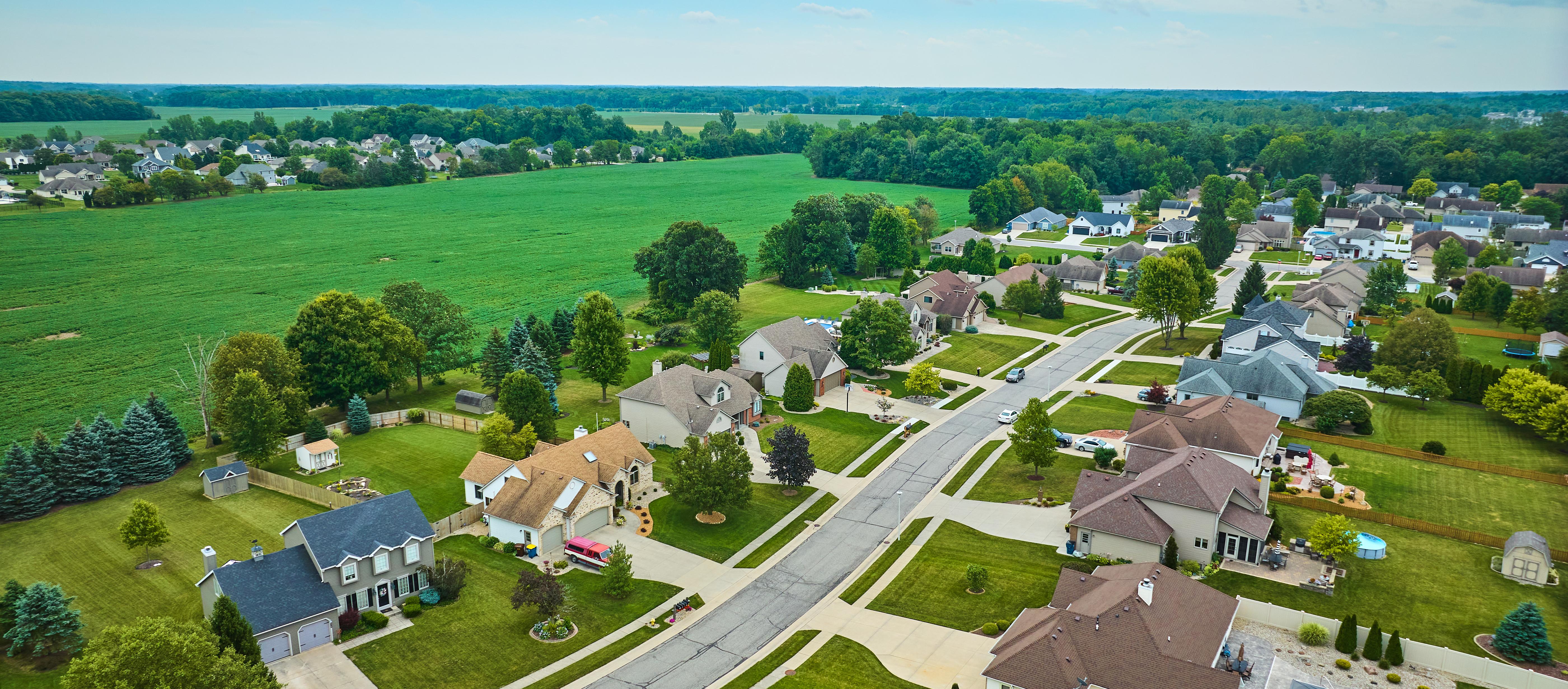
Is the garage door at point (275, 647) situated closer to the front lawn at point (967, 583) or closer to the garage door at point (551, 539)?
the garage door at point (551, 539)

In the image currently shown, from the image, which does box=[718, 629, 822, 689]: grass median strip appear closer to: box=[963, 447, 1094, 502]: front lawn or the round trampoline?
box=[963, 447, 1094, 502]: front lawn

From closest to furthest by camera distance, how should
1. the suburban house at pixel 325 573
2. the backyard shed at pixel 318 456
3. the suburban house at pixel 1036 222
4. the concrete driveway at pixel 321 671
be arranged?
the concrete driveway at pixel 321 671
the suburban house at pixel 325 573
the backyard shed at pixel 318 456
the suburban house at pixel 1036 222

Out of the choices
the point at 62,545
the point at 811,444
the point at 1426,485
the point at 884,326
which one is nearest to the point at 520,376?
the point at 811,444

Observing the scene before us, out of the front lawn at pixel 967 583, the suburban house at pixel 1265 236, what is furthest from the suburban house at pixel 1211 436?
the suburban house at pixel 1265 236

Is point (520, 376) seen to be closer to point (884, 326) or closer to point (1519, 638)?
point (884, 326)

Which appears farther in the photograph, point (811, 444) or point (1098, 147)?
point (1098, 147)

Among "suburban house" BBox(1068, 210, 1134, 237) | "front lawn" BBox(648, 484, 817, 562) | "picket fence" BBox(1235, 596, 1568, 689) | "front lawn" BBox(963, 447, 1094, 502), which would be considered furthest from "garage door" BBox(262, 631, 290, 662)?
"suburban house" BBox(1068, 210, 1134, 237)
